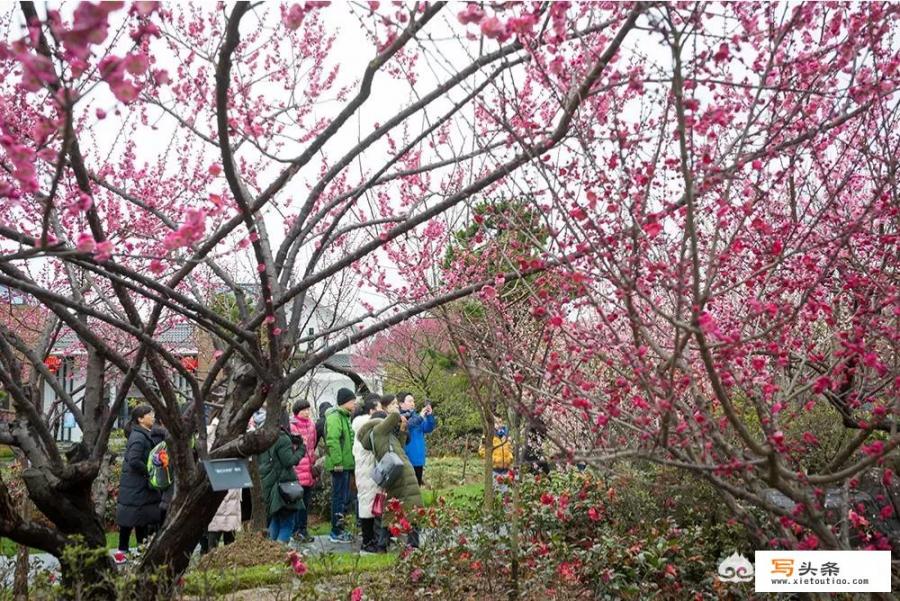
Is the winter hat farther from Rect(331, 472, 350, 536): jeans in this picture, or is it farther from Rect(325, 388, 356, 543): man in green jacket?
Rect(331, 472, 350, 536): jeans

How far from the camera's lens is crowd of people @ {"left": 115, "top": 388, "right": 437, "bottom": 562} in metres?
6.94

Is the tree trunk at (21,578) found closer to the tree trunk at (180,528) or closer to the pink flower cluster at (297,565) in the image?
the tree trunk at (180,528)

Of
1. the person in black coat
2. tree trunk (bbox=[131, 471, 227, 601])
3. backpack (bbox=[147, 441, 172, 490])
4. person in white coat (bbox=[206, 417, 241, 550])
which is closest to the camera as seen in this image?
tree trunk (bbox=[131, 471, 227, 601])

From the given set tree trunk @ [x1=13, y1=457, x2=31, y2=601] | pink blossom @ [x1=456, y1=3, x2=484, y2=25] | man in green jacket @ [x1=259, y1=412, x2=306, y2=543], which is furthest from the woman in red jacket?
pink blossom @ [x1=456, y1=3, x2=484, y2=25]

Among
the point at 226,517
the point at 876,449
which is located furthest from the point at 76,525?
the point at 876,449

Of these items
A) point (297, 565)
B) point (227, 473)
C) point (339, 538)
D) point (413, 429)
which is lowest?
point (339, 538)

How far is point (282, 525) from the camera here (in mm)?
7562

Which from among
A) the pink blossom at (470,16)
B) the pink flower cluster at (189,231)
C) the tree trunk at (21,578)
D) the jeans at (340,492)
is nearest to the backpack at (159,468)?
the tree trunk at (21,578)

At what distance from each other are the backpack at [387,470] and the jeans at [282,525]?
3.23 feet

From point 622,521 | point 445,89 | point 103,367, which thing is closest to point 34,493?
point 103,367

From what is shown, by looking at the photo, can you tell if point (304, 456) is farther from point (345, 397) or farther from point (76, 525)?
point (76, 525)

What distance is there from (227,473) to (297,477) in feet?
12.3

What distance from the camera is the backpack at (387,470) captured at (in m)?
7.11

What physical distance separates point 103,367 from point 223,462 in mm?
1146
